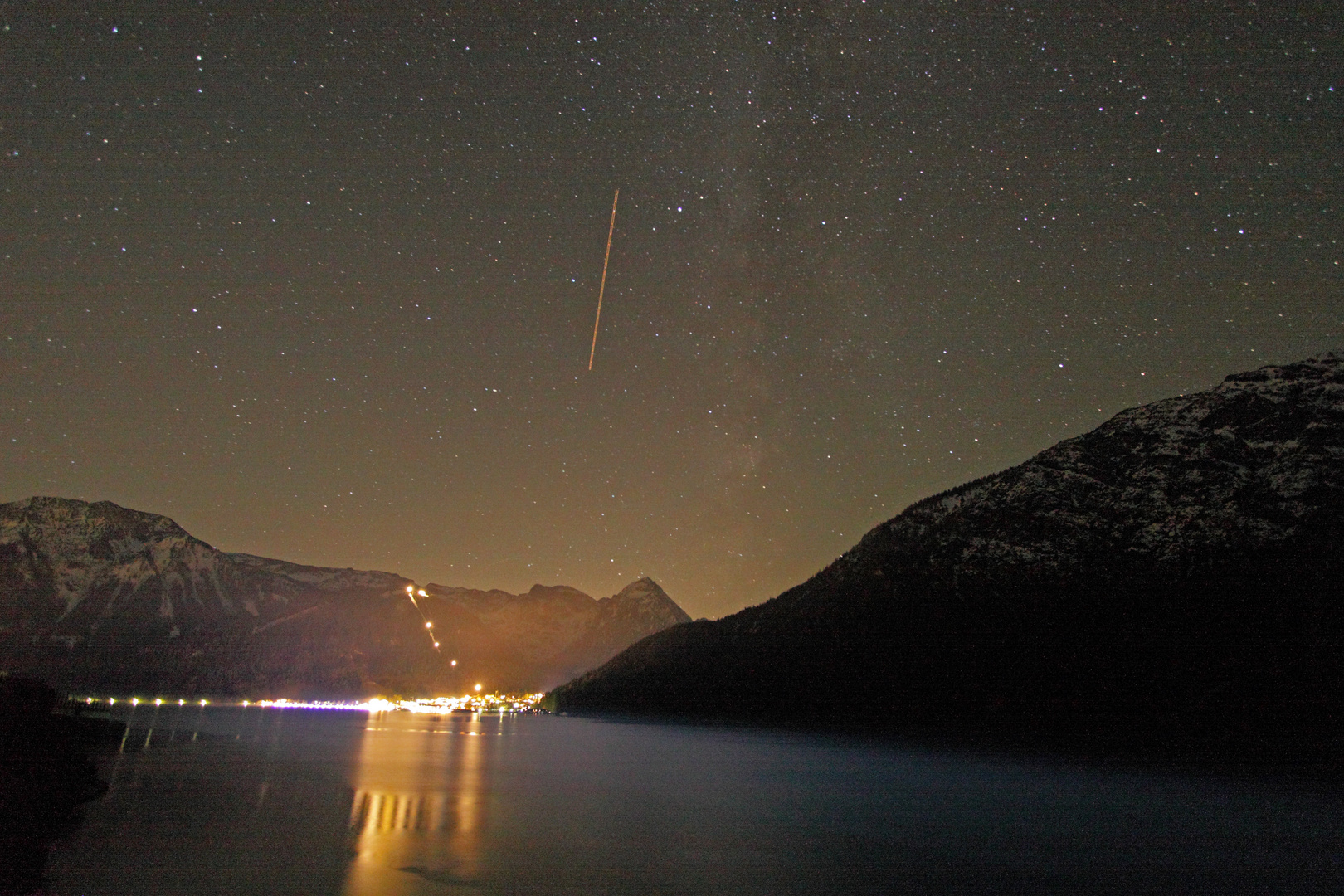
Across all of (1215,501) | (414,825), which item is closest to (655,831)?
(414,825)

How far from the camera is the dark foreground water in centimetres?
2089

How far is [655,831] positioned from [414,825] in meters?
9.05

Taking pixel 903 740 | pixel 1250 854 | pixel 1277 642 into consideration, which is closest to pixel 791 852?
pixel 1250 854

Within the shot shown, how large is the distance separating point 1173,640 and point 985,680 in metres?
34.4

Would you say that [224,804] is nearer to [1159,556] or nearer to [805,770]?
[805,770]

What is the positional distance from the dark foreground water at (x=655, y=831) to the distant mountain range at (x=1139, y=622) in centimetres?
7942

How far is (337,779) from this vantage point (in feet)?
152

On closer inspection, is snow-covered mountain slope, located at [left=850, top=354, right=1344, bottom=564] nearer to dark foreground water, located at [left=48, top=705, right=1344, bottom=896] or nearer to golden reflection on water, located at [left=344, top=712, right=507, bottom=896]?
dark foreground water, located at [left=48, top=705, right=1344, bottom=896]

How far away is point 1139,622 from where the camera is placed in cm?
15662

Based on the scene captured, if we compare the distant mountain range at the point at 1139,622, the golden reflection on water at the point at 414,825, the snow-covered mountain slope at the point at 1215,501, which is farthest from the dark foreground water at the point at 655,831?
the snow-covered mountain slope at the point at 1215,501

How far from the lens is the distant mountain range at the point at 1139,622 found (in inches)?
5276

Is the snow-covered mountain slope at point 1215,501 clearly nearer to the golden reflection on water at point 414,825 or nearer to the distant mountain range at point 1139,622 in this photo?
the distant mountain range at point 1139,622

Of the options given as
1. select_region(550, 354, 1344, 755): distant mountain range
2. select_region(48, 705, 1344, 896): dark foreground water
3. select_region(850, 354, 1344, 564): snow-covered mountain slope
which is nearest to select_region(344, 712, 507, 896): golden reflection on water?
select_region(48, 705, 1344, 896): dark foreground water

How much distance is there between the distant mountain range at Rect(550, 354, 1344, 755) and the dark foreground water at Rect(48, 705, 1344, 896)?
3127 inches
